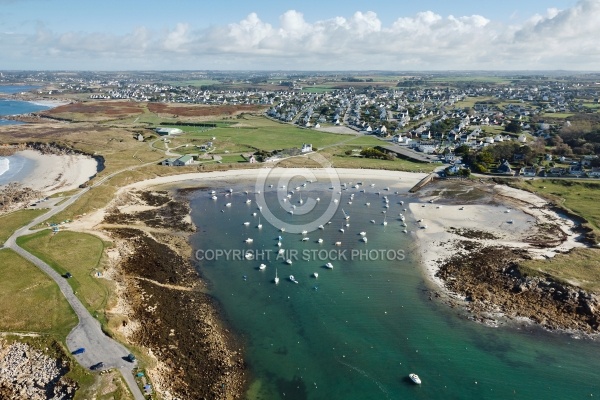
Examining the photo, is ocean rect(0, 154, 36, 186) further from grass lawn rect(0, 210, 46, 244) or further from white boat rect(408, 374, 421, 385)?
white boat rect(408, 374, 421, 385)

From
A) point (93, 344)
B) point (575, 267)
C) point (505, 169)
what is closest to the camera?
point (93, 344)

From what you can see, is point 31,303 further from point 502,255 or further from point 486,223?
point 486,223

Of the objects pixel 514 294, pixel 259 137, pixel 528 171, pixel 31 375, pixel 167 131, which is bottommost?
pixel 31 375

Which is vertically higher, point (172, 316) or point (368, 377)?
point (172, 316)

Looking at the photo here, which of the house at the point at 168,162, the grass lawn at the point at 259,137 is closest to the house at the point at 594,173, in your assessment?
the grass lawn at the point at 259,137

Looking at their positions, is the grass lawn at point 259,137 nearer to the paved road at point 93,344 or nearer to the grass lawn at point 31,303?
the grass lawn at point 31,303

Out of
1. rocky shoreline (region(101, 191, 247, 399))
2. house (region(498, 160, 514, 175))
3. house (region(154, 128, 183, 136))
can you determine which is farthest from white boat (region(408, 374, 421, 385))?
house (region(154, 128, 183, 136))

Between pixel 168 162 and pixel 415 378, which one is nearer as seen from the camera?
pixel 415 378

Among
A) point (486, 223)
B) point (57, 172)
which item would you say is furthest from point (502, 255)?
point (57, 172)
